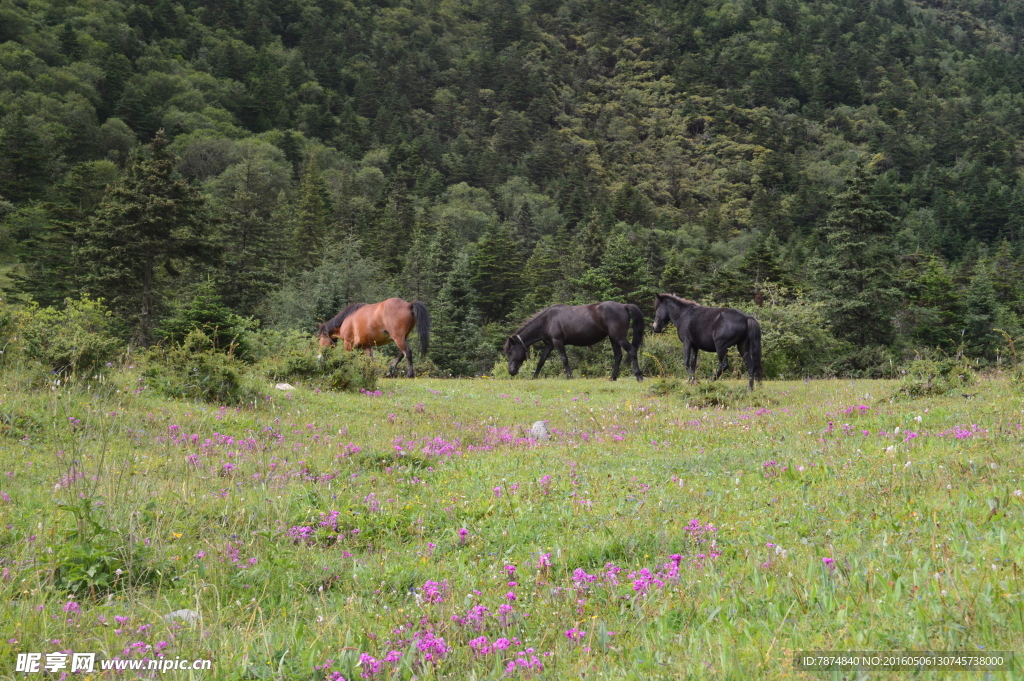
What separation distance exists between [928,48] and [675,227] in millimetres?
128759

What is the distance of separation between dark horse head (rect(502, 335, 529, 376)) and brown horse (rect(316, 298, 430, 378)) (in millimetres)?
3420

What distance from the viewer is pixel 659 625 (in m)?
3.18

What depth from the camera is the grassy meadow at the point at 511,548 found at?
3.03 metres

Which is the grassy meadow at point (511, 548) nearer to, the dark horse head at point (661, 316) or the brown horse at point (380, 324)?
the dark horse head at point (661, 316)

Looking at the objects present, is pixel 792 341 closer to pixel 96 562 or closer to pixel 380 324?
pixel 380 324

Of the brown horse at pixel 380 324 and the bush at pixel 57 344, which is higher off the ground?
the bush at pixel 57 344

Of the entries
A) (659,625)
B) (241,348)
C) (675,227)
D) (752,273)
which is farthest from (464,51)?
(659,625)

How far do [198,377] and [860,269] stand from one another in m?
38.3

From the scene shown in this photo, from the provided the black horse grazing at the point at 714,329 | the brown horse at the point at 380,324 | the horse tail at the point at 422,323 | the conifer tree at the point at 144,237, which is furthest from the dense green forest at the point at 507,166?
the horse tail at the point at 422,323

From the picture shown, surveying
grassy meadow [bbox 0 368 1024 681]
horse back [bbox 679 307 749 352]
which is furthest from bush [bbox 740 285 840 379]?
grassy meadow [bbox 0 368 1024 681]

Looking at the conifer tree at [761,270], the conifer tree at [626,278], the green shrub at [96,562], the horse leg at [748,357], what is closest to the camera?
the green shrub at [96,562]

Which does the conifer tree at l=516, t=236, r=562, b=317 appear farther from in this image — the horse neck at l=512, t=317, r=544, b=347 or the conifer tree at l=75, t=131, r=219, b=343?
the horse neck at l=512, t=317, r=544, b=347

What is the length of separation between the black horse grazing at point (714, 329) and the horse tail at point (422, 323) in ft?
23.3

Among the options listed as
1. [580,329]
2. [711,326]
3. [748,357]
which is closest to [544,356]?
[580,329]
